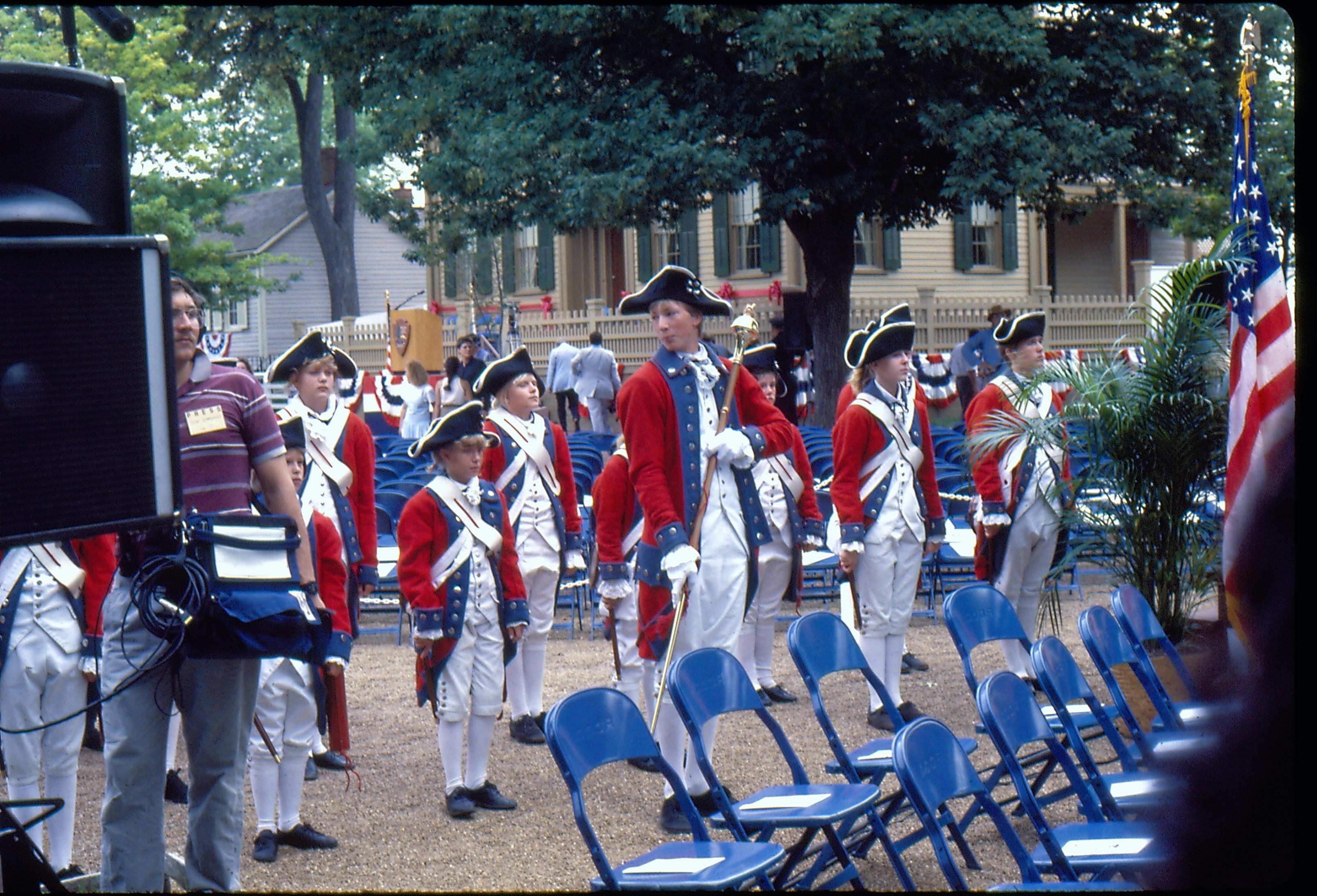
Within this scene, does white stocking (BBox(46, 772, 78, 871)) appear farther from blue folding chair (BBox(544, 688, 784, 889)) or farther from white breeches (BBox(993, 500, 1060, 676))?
white breeches (BBox(993, 500, 1060, 676))

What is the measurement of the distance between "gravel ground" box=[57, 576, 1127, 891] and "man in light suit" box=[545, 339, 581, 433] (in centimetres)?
1291

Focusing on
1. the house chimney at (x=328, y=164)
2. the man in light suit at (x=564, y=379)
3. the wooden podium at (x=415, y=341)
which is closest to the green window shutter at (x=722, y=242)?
the man in light suit at (x=564, y=379)

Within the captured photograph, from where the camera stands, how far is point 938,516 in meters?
7.15

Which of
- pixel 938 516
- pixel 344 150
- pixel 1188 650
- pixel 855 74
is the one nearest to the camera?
pixel 1188 650

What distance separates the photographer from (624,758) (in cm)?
392

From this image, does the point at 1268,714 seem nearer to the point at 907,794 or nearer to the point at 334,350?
the point at 907,794

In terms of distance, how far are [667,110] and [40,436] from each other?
14544 millimetres

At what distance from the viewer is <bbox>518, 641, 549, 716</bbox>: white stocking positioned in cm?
688

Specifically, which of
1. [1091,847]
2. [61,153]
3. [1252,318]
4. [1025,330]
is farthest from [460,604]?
[1025,330]

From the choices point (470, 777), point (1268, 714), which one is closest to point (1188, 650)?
point (1268, 714)

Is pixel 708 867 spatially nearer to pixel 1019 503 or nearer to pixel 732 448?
pixel 732 448

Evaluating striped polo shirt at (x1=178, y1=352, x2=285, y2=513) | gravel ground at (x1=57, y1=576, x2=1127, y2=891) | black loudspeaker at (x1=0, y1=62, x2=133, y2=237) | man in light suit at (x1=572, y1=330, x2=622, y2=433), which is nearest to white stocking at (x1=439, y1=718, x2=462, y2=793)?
gravel ground at (x1=57, y1=576, x2=1127, y2=891)

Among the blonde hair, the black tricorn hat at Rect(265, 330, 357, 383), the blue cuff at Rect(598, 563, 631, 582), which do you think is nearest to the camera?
the blue cuff at Rect(598, 563, 631, 582)

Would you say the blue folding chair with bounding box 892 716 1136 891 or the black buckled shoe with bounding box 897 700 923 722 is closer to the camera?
the blue folding chair with bounding box 892 716 1136 891
